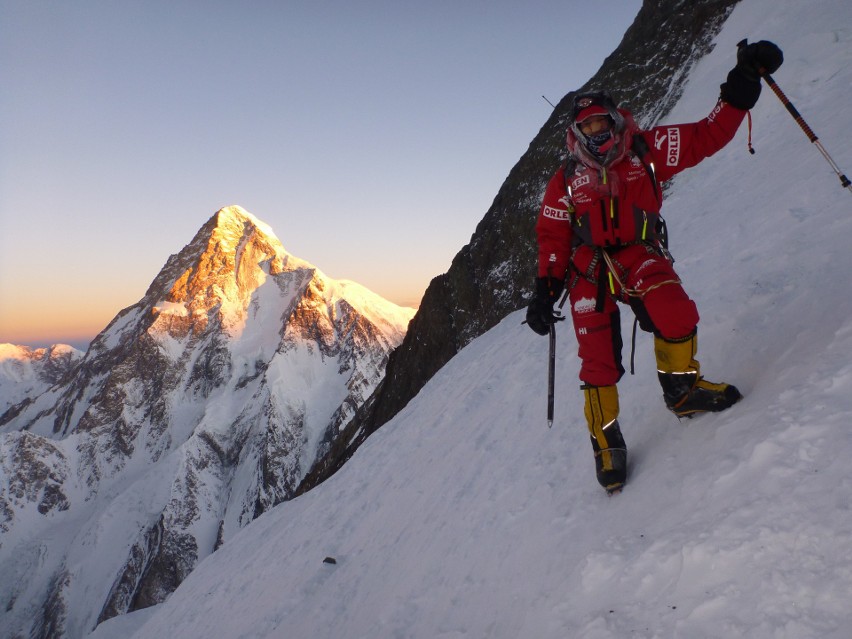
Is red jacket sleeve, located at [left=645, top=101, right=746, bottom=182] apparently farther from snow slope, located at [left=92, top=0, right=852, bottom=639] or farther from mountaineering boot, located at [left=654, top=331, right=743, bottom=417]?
snow slope, located at [left=92, top=0, right=852, bottom=639]

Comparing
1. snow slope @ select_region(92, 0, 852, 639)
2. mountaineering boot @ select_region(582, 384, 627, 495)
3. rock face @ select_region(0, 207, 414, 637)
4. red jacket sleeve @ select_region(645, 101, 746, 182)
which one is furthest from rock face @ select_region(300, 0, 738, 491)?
rock face @ select_region(0, 207, 414, 637)

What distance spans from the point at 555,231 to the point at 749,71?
178cm

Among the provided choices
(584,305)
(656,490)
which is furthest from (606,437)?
(584,305)

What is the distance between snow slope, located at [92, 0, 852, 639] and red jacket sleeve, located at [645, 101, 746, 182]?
1646 mm

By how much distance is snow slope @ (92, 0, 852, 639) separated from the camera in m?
2.52

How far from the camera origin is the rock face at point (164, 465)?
136375 mm

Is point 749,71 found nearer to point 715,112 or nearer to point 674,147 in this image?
point 715,112

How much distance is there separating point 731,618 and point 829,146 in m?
7.75

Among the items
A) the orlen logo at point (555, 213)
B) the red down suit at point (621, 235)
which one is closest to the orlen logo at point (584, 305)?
the red down suit at point (621, 235)

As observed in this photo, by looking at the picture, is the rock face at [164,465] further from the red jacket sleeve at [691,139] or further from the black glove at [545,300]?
the red jacket sleeve at [691,139]

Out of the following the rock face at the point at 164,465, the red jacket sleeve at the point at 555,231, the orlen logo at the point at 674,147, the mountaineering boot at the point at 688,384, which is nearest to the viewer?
the mountaineering boot at the point at 688,384

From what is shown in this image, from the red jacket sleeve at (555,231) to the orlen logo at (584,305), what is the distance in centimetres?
31

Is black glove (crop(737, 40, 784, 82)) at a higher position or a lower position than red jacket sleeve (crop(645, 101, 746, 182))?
higher

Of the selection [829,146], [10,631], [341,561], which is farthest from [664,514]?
[10,631]
